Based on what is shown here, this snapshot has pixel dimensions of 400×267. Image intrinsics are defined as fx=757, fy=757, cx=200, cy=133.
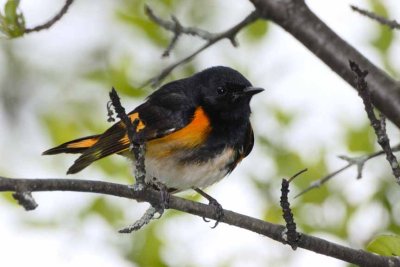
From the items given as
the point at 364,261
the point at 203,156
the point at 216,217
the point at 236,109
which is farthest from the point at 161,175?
the point at 364,261

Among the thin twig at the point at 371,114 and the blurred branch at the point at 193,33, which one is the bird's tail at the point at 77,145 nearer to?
the blurred branch at the point at 193,33

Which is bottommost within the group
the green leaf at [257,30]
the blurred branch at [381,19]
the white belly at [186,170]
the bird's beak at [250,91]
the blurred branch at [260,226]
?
the white belly at [186,170]

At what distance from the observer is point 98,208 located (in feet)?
15.5

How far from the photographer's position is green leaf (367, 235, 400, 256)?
290cm

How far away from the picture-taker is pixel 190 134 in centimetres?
401

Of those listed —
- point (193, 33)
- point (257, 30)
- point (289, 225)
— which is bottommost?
point (257, 30)

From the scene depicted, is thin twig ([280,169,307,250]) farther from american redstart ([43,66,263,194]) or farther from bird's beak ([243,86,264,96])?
bird's beak ([243,86,264,96])

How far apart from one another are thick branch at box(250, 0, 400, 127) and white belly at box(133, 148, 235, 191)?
724 millimetres

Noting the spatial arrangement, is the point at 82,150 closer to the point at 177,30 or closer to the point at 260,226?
the point at 177,30

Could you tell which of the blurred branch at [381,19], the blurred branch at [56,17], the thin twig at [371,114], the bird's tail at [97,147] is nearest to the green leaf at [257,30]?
the bird's tail at [97,147]

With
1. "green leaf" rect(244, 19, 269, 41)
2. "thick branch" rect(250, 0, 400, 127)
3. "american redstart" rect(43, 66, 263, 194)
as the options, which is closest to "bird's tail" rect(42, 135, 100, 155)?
"american redstart" rect(43, 66, 263, 194)

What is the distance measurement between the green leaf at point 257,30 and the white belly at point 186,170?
1.37 meters

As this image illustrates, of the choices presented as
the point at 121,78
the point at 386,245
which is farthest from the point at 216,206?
the point at 121,78

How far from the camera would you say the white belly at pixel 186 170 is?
13.2 feet
